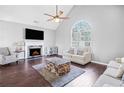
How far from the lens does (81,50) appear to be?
4.36 metres

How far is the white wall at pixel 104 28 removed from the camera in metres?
3.32

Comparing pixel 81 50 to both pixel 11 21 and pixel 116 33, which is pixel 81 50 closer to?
pixel 116 33

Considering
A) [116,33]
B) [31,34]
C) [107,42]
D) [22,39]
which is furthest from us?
[31,34]

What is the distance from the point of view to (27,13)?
438 centimetres

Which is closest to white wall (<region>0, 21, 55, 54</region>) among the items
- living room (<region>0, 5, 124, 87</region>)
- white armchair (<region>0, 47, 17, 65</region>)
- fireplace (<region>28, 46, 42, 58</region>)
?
living room (<region>0, 5, 124, 87</region>)

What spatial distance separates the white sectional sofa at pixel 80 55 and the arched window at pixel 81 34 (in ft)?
0.93

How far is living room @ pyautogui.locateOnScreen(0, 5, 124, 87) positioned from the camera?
3109mm

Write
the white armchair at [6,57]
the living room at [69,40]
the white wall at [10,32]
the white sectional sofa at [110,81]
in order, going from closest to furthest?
the white sectional sofa at [110,81] < the living room at [69,40] < the white armchair at [6,57] < the white wall at [10,32]

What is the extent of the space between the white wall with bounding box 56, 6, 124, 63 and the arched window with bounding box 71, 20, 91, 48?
18 cm

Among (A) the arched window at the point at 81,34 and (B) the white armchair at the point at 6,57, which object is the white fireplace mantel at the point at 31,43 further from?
(A) the arched window at the point at 81,34

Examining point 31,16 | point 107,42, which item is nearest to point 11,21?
point 31,16

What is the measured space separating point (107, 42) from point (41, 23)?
11.9ft

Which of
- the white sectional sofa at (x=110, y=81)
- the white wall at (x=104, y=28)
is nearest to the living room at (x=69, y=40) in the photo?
the white wall at (x=104, y=28)

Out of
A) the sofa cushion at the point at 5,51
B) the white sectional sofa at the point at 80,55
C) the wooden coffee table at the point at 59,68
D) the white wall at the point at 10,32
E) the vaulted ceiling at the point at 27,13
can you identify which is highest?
the vaulted ceiling at the point at 27,13
